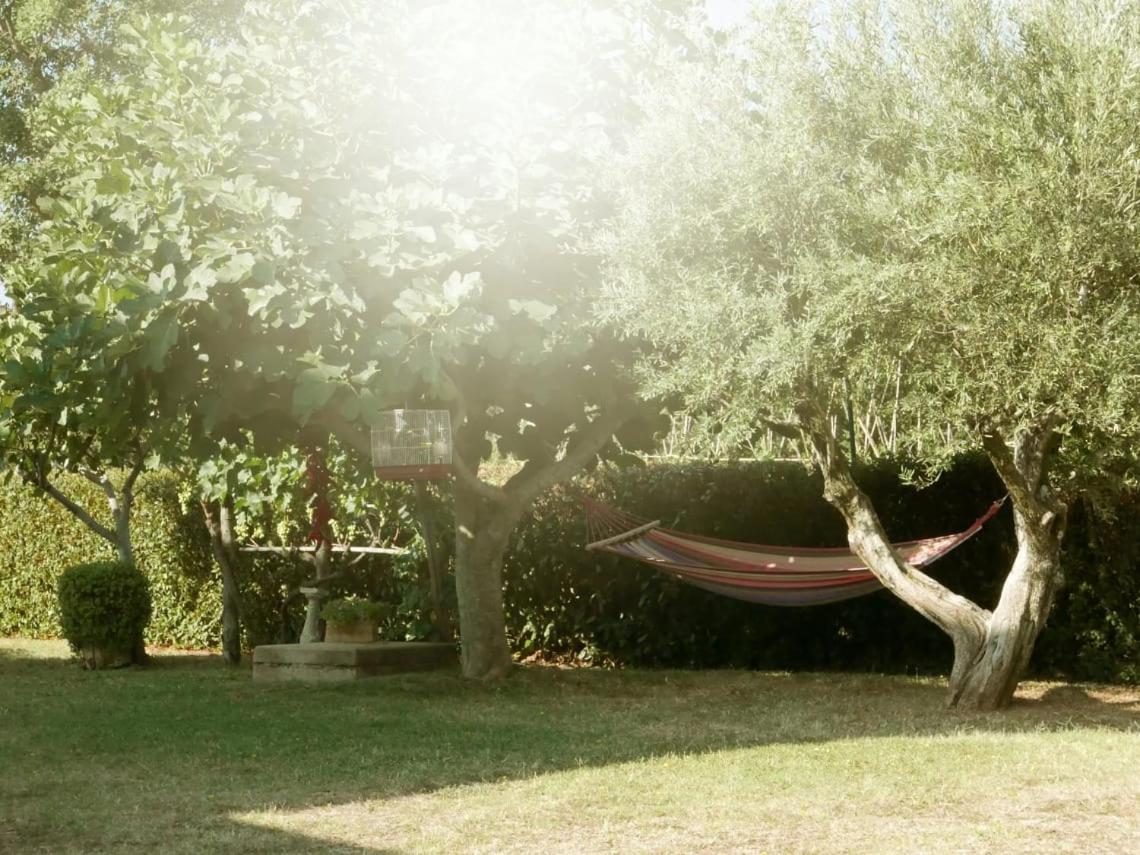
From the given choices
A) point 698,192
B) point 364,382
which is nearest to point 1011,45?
point 698,192

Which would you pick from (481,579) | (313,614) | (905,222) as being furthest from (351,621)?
(905,222)

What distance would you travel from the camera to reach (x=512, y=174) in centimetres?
783

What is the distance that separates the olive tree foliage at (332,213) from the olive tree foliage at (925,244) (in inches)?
23.0

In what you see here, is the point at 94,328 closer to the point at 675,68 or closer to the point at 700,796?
the point at 675,68

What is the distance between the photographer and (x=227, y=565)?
1176 cm

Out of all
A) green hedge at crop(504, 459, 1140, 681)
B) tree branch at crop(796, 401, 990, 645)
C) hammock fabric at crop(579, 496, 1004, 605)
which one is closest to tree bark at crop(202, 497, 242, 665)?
green hedge at crop(504, 459, 1140, 681)

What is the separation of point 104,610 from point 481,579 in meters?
3.96

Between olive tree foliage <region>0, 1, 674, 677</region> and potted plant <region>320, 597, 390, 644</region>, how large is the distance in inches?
110

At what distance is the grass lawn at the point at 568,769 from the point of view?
4898 millimetres

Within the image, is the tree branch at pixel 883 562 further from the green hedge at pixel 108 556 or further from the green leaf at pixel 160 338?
the green hedge at pixel 108 556

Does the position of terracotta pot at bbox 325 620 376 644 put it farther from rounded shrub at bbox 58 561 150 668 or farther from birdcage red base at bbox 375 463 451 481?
birdcage red base at bbox 375 463 451 481

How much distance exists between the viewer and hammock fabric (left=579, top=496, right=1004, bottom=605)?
8859 mm

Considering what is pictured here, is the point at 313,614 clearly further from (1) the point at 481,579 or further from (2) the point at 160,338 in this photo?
(2) the point at 160,338

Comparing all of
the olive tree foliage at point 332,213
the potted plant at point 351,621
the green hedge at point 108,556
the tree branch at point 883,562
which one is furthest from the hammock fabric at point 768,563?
the green hedge at point 108,556
